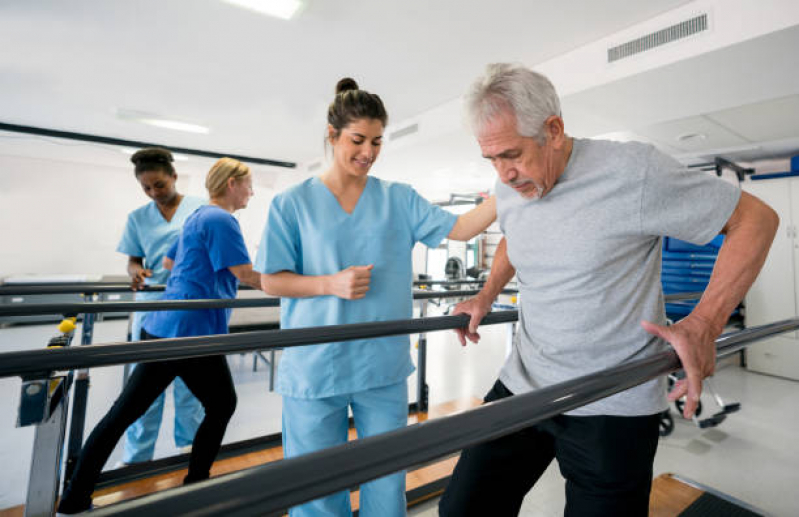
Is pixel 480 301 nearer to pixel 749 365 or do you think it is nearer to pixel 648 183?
pixel 648 183

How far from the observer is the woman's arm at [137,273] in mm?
2248

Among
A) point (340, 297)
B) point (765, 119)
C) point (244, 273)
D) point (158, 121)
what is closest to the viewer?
point (340, 297)

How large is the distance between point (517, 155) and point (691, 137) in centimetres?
556

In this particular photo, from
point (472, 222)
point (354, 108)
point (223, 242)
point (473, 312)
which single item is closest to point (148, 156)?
point (223, 242)

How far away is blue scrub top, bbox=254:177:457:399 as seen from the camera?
1.18 meters

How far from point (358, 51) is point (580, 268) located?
3880 millimetres

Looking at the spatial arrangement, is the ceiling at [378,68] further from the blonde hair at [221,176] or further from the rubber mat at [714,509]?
the rubber mat at [714,509]

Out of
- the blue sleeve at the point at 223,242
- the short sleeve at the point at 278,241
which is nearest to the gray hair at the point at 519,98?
the short sleeve at the point at 278,241

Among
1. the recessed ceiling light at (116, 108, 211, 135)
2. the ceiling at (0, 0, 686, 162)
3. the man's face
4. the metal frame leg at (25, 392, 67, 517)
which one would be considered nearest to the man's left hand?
the man's face

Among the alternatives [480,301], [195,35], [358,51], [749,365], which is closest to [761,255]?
[480,301]

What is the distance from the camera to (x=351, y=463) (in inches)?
15.6

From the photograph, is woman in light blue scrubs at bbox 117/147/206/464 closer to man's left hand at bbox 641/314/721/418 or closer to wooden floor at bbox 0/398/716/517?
wooden floor at bbox 0/398/716/517

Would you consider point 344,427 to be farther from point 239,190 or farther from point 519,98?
point 239,190

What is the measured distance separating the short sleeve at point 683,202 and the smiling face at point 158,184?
2.36 m
